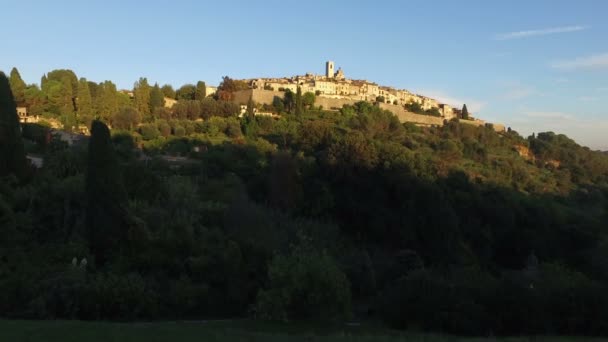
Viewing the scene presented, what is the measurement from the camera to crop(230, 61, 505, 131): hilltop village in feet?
217

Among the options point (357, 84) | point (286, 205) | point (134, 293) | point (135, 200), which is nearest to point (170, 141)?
point (286, 205)

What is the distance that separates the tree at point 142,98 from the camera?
5116 centimetres

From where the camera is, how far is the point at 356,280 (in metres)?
16.0

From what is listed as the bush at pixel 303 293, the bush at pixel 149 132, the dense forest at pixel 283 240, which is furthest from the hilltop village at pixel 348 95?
the bush at pixel 303 293

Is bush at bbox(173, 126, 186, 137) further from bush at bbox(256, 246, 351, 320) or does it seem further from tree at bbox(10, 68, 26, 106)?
bush at bbox(256, 246, 351, 320)

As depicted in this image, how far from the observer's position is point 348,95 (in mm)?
80938

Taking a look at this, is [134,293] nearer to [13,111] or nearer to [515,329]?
[515,329]

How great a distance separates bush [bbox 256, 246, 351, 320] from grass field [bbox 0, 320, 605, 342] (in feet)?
1.22

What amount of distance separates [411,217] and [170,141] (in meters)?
20.8

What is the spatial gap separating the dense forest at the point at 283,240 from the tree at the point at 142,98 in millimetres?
11900

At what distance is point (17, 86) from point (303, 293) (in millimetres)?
41383

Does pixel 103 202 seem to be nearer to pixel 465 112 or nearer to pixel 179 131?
pixel 179 131

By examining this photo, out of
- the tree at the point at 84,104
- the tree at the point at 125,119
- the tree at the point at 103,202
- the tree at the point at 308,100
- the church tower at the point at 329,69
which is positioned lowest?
the tree at the point at 103,202

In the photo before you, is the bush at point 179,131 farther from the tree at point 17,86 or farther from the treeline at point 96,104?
the tree at point 17,86
